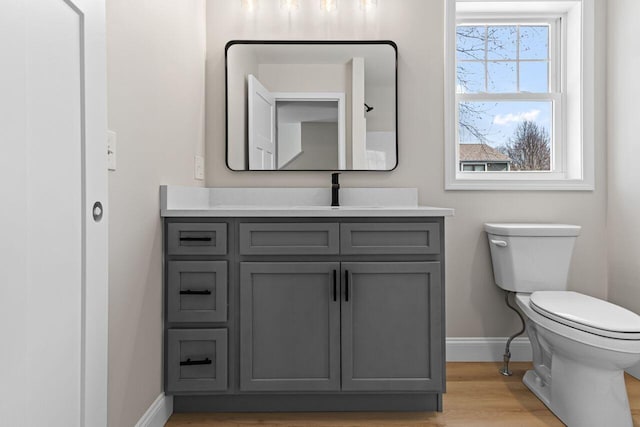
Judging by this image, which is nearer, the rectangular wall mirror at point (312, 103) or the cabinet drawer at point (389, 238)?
the cabinet drawer at point (389, 238)

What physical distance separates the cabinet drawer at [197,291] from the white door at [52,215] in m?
0.54

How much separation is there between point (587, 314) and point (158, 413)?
1.75 meters

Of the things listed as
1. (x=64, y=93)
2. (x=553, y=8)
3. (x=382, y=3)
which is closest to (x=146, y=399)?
(x=64, y=93)

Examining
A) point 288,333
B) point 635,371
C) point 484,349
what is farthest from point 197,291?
point 635,371

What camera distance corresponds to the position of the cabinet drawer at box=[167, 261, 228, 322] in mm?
1682

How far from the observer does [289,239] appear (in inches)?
67.1

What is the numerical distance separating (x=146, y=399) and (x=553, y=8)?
9.60 feet

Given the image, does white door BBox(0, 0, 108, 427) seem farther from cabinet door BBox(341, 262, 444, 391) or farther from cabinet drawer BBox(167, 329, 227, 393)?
cabinet door BBox(341, 262, 444, 391)

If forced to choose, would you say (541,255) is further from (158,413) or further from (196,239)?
(158,413)

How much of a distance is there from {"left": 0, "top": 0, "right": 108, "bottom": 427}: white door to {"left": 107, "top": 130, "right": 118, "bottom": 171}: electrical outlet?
4.2 inches

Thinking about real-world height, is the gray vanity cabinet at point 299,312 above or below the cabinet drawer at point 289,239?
below

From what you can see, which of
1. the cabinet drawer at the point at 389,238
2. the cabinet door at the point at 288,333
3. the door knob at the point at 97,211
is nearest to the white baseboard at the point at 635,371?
the cabinet drawer at the point at 389,238

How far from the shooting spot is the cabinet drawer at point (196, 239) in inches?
66.7

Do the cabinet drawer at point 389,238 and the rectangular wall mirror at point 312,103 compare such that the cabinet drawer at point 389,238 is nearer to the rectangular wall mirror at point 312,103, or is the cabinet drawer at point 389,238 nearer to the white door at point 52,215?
the rectangular wall mirror at point 312,103
